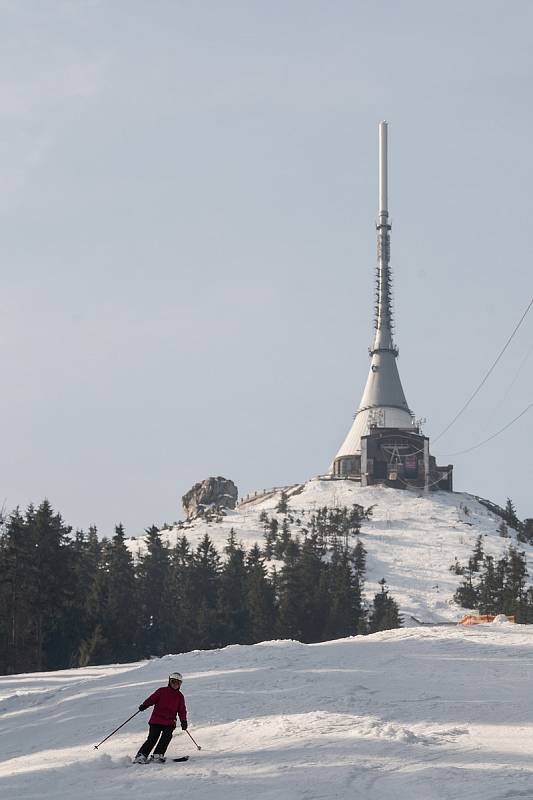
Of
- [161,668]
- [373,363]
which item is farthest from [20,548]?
[373,363]

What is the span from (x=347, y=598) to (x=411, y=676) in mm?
42261

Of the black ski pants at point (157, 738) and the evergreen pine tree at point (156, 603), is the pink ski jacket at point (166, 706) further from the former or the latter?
the evergreen pine tree at point (156, 603)

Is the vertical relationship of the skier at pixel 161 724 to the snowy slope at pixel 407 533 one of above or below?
below

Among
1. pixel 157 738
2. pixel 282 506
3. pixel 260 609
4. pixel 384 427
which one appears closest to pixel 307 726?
pixel 157 738

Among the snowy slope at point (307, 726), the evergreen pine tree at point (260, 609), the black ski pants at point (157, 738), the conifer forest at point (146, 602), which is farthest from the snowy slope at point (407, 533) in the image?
the black ski pants at point (157, 738)

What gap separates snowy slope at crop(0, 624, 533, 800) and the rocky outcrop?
342 feet

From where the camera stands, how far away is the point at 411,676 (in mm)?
24516

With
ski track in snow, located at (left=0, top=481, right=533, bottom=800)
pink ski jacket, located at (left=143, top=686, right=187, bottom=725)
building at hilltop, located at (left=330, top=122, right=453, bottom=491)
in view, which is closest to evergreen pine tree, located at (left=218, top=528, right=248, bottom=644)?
ski track in snow, located at (left=0, top=481, right=533, bottom=800)

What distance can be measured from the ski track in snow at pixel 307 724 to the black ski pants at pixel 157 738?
0.29 m

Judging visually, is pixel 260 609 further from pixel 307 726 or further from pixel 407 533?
pixel 307 726

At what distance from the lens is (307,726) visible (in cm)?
1819

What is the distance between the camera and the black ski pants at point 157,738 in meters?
16.3

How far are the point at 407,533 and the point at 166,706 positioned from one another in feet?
292

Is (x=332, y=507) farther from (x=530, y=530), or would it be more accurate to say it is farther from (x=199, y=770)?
(x=199, y=770)
